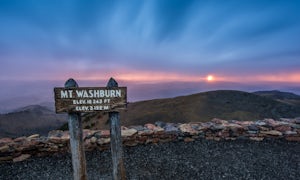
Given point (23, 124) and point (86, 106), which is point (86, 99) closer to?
point (86, 106)

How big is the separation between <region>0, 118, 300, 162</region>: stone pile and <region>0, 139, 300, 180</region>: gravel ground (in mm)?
222

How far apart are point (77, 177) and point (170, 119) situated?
1814 cm

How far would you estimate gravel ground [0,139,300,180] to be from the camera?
5676mm

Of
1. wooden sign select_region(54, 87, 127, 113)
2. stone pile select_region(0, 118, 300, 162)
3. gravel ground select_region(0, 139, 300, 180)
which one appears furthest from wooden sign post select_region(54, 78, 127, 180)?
stone pile select_region(0, 118, 300, 162)

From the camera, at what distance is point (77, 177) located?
14.5ft

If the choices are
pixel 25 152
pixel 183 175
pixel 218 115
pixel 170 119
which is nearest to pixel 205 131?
pixel 183 175

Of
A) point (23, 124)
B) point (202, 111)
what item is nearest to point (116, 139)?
point (202, 111)

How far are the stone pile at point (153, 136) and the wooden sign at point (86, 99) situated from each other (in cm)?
302

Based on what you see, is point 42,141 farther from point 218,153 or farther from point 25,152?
point 218,153

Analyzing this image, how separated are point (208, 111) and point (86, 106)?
22.1 m

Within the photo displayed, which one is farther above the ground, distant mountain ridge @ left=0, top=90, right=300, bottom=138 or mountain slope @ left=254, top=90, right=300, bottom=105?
distant mountain ridge @ left=0, top=90, right=300, bottom=138

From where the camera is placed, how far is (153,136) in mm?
7395

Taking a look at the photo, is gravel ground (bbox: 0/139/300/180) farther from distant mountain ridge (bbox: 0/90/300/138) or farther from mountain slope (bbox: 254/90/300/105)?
mountain slope (bbox: 254/90/300/105)

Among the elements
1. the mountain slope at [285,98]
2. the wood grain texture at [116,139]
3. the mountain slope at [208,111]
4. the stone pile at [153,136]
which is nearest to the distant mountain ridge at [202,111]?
the mountain slope at [208,111]
